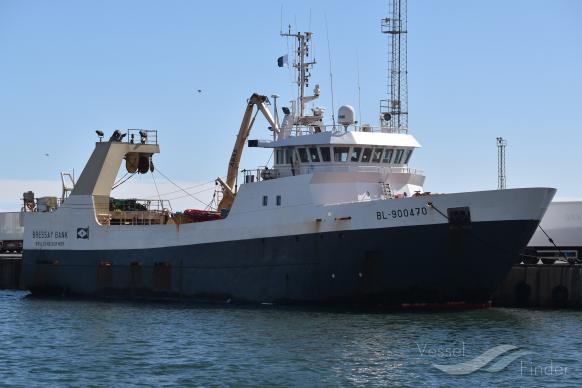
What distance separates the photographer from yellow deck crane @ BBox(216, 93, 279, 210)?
41531 millimetres

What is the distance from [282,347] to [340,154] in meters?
10.9

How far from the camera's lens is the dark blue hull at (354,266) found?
31.7 metres

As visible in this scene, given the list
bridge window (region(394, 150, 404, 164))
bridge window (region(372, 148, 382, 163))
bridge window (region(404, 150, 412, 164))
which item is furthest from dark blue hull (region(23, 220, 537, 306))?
bridge window (region(404, 150, 412, 164))

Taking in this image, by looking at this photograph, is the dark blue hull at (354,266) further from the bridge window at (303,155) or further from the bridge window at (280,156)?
the bridge window at (280,156)

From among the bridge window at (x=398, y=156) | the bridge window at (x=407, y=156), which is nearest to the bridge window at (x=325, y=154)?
the bridge window at (x=398, y=156)

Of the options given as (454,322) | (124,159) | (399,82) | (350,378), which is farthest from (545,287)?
(399,82)

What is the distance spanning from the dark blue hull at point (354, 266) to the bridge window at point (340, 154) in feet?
11.3

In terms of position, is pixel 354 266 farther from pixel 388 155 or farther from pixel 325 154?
pixel 388 155

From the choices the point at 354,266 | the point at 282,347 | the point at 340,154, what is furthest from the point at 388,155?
the point at 282,347

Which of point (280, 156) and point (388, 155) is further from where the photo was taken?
point (280, 156)

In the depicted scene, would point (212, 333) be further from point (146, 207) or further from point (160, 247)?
point (146, 207)

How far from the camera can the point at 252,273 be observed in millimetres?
35531

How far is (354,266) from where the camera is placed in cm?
3275

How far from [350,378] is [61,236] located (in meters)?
22.3
